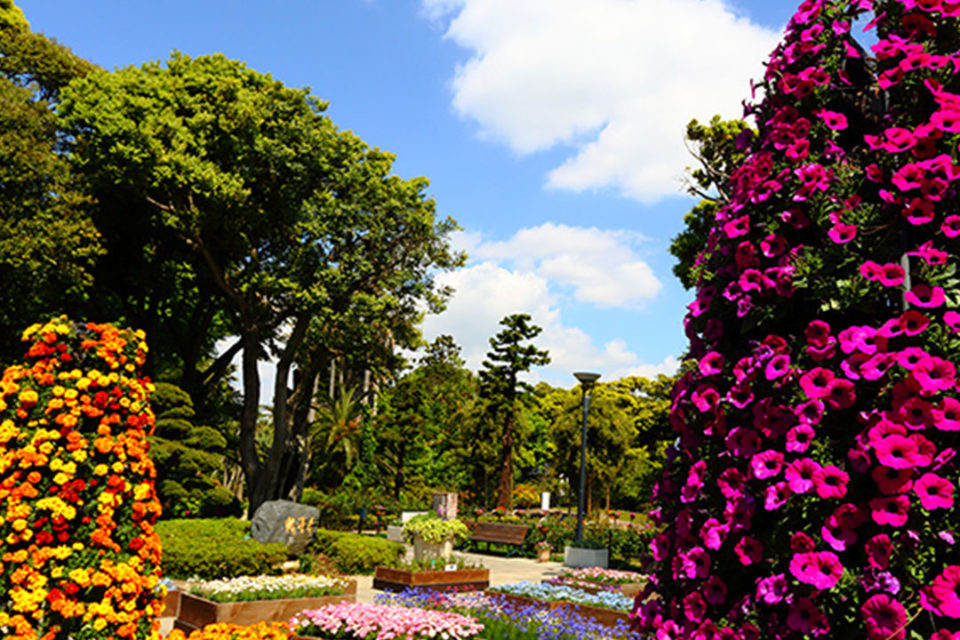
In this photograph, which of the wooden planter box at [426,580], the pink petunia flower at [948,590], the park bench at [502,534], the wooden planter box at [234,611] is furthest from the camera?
the park bench at [502,534]

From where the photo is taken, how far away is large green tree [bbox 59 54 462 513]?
824 inches

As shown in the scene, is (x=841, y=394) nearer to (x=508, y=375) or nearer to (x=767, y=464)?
(x=767, y=464)

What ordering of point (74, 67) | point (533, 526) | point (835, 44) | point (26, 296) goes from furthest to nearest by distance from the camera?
point (74, 67) → point (533, 526) → point (26, 296) → point (835, 44)

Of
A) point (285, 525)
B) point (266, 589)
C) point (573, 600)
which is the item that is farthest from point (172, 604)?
point (573, 600)

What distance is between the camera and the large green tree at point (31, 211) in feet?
57.3

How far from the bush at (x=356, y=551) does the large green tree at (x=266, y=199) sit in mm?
7320

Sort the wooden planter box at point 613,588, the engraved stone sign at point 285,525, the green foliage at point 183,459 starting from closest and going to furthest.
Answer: the wooden planter box at point 613,588, the engraved stone sign at point 285,525, the green foliage at point 183,459

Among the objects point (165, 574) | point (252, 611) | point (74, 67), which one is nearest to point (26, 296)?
point (74, 67)

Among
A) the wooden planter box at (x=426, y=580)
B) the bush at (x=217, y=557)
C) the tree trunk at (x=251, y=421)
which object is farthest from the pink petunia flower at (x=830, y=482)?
the tree trunk at (x=251, y=421)

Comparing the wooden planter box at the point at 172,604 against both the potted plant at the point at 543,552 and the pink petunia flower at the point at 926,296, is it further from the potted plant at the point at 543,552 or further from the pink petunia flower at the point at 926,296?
the potted plant at the point at 543,552

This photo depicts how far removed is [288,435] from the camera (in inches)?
932

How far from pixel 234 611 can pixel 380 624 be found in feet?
6.95

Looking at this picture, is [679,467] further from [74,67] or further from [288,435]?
[74,67]

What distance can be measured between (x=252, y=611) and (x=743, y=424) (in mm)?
7516
